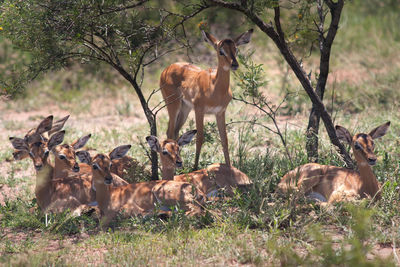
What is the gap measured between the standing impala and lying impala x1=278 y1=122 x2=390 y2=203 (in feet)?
4.10

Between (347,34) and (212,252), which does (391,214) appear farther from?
(347,34)

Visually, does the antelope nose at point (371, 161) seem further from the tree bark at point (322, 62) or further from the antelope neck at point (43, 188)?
the antelope neck at point (43, 188)

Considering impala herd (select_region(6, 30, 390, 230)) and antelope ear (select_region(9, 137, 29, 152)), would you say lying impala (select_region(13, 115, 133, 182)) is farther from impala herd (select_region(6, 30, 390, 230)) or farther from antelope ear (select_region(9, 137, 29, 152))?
antelope ear (select_region(9, 137, 29, 152))

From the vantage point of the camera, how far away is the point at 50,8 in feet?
20.6

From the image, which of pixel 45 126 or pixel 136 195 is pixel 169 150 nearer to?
pixel 136 195

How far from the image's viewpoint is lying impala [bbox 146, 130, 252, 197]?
6.53m

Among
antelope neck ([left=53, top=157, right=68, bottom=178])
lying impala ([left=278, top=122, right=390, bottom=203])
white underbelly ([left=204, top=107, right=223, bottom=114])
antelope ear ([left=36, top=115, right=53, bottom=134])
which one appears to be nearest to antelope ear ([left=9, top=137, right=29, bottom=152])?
antelope neck ([left=53, top=157, right=68, bottom=178])

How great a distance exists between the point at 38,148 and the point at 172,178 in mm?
1598

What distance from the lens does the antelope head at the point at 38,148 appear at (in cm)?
660

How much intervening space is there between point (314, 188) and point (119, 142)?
13.3 ft

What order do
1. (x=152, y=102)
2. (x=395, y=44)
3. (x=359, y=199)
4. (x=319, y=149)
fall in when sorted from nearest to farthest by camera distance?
1. (x=359, y=199)
2. (x=319, y=149)
3. (x=152, y=102)
4. (x=395, y=44)

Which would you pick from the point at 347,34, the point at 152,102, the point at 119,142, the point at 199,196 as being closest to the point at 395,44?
the point at 347,34

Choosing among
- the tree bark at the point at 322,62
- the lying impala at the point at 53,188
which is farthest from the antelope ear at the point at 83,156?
the tree bark at the point at 322,62

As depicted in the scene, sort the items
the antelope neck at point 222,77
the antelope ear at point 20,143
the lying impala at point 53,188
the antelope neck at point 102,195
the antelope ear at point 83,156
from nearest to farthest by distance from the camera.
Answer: the antelope neck at point 102,195, the lying impala at point 53,188, the antelope ear at point 83,156, the antelope ear at point 20,143, the antelope neck at point 222,77
